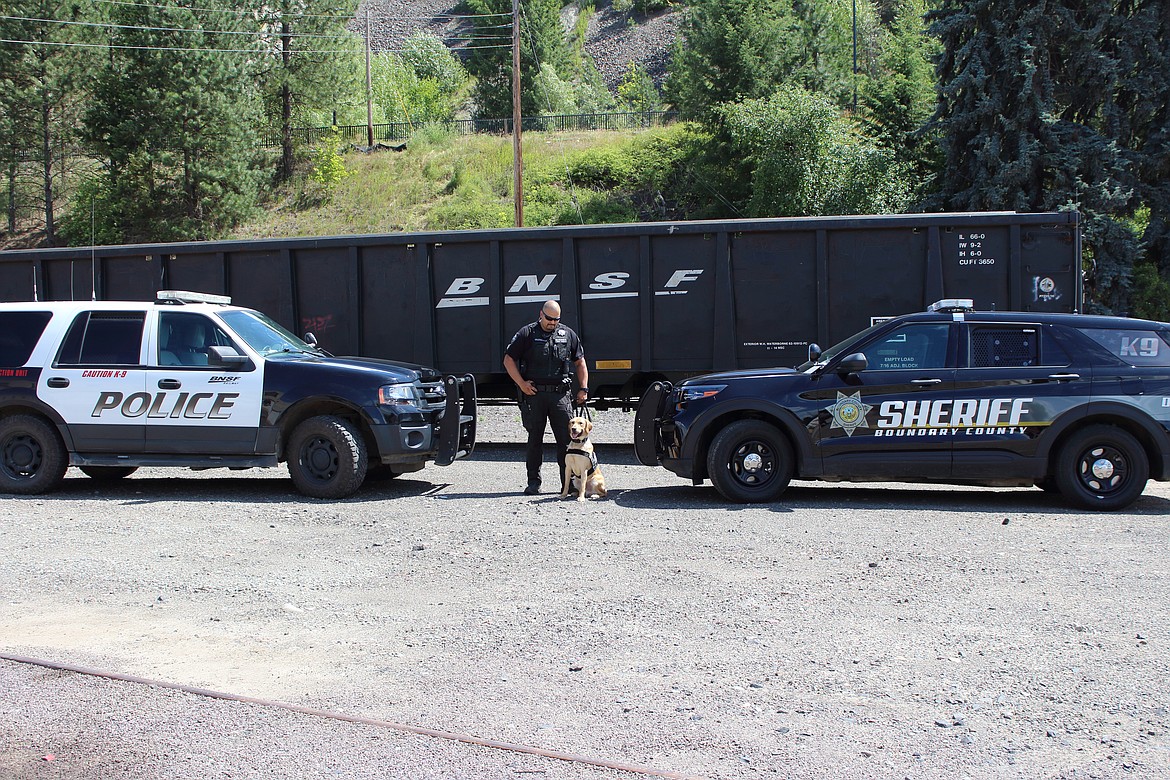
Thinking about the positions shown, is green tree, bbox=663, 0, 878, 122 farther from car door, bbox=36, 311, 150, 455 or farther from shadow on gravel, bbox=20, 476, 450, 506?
car door, bbox=36, 311, 150, 455

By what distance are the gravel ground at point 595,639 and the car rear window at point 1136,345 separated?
1.34m

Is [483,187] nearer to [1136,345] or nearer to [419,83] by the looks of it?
[1136,345]

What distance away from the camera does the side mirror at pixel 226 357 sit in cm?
951

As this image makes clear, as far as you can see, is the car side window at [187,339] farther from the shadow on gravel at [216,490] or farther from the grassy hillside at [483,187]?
the grassy hillside at [483,187]

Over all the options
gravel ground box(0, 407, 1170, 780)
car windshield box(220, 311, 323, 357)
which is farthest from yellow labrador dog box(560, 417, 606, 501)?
car windshield box(220, 311, 323, 357)

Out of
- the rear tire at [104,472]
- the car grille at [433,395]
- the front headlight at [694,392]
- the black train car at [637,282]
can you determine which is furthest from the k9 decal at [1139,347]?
the rear tire at [104,472]

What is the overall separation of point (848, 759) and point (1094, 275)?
23.1 metres

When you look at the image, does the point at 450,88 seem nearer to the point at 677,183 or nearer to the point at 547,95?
the point at 547,95

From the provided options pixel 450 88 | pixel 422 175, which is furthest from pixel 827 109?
pixel 450 88

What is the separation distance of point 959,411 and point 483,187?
34255 millimetres

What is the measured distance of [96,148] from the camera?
36.9 m

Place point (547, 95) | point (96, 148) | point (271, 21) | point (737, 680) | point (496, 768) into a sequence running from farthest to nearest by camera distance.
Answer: point (547, 95), point (271, 21), point (96, 148), point (737, 680), point (496, 768)

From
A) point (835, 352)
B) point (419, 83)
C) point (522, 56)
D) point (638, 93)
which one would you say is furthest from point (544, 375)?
point (419, 83)

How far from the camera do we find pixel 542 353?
9.51 metres
